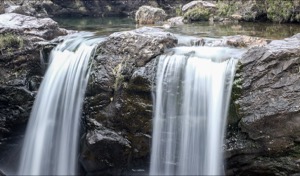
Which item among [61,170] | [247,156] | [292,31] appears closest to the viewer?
[247,156]

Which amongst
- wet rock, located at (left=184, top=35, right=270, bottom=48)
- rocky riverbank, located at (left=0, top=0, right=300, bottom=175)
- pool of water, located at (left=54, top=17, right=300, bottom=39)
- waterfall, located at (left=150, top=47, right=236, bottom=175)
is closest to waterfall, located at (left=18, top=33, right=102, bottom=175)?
rocky riverbank, located at (left=0, top=0, right=300, bottom=175)

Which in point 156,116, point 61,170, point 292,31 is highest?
point 292,31

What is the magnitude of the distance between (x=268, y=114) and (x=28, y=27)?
20.0 ft

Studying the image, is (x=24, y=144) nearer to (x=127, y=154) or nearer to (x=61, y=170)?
(x=61, y=170)

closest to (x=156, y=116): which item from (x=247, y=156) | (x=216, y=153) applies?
(x=216, y=153)

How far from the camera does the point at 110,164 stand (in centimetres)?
735

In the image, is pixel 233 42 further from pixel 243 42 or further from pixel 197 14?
pixel 197 14

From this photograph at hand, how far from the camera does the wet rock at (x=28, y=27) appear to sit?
8.77 meters

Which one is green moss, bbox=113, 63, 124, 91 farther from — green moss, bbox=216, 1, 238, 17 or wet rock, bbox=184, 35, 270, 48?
green moss, bbox=216, 1, 238, 17

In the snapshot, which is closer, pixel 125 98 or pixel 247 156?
pixel 247 156

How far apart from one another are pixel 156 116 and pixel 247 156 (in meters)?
1.80

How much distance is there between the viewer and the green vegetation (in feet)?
27.4

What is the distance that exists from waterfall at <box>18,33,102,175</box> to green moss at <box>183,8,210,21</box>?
9.42 metres

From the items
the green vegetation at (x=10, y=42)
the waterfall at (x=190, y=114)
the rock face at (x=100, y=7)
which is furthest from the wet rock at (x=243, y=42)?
the rock face at (x=100, y=7)
